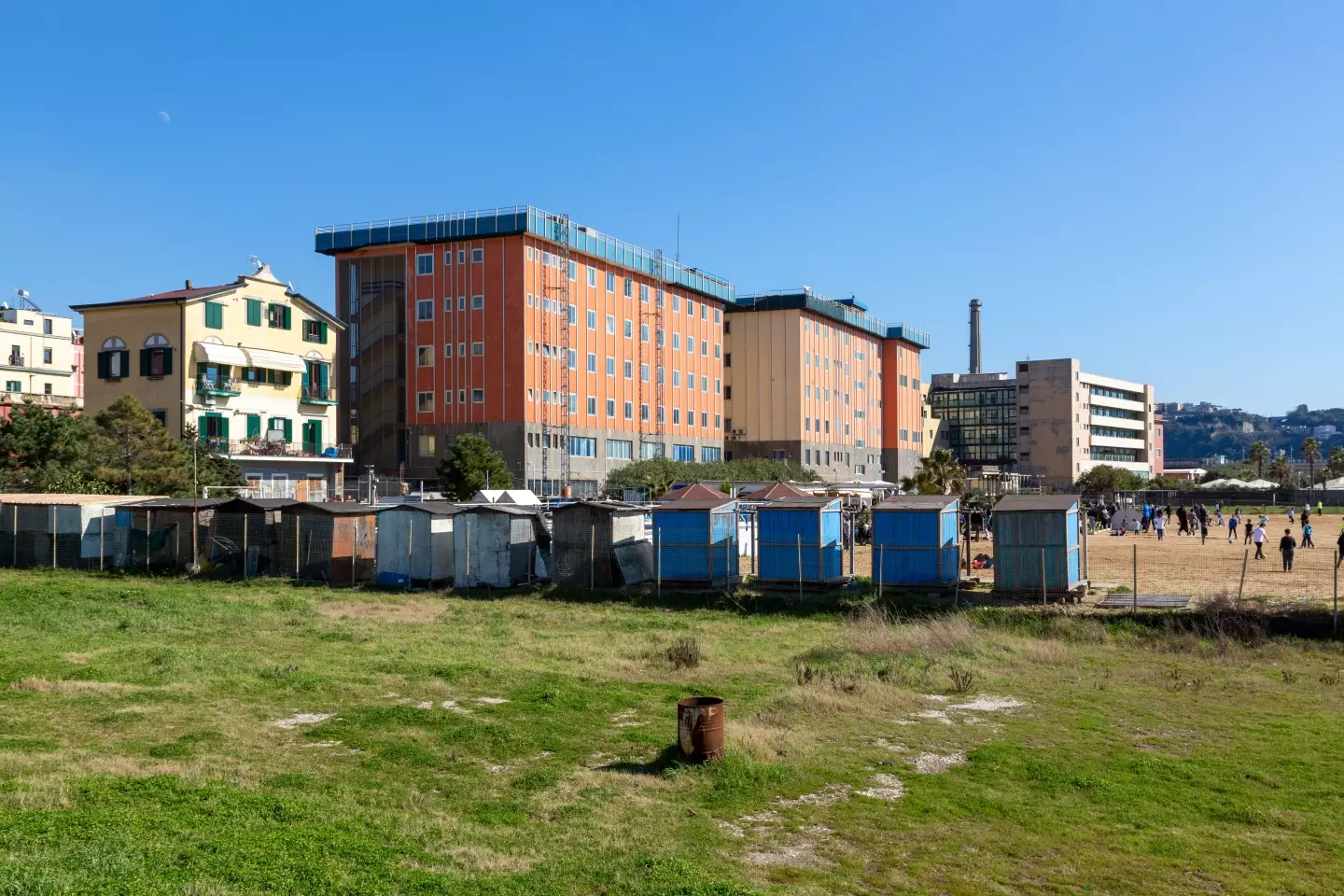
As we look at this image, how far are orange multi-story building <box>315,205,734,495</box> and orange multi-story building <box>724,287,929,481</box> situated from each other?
19129mm

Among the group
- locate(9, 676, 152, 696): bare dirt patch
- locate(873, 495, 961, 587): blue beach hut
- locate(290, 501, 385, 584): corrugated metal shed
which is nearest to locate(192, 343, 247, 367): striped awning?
locate(290, 501, 385, 584): corrugated metal shed

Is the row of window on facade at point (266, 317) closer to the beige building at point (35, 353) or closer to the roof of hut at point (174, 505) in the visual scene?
the roof of hut at point (174, 505)

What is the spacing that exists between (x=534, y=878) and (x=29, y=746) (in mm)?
7887

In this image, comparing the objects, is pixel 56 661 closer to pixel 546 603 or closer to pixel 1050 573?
pixel 546 603

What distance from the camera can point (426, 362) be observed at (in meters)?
77.0

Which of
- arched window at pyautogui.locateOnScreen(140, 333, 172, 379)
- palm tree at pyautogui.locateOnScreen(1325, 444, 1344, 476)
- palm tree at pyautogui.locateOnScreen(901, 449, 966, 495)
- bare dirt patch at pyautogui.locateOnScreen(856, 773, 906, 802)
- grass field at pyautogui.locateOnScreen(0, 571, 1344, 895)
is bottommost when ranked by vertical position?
bare dirt patch at pyautogui.locateOnScreen(856, 773, 906, 802)

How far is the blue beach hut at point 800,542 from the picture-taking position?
30.5 m

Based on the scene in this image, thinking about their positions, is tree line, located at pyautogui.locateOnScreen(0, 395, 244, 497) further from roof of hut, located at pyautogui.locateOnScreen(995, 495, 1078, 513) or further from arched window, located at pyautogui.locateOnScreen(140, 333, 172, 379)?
roof of hut, located at pyautogui.locateOnScreen(995, 495, 1078, 513)

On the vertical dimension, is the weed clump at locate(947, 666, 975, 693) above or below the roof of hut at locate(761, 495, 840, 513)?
below

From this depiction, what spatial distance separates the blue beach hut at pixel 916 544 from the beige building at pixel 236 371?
3933 cm

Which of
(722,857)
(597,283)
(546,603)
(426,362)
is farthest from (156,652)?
(597,283)

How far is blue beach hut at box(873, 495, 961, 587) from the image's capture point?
2912cm

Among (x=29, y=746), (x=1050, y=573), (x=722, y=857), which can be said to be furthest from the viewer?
(x=1050, y=573)

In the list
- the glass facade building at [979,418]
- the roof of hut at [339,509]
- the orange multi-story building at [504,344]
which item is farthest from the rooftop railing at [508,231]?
the glass facade building at [979,418]
